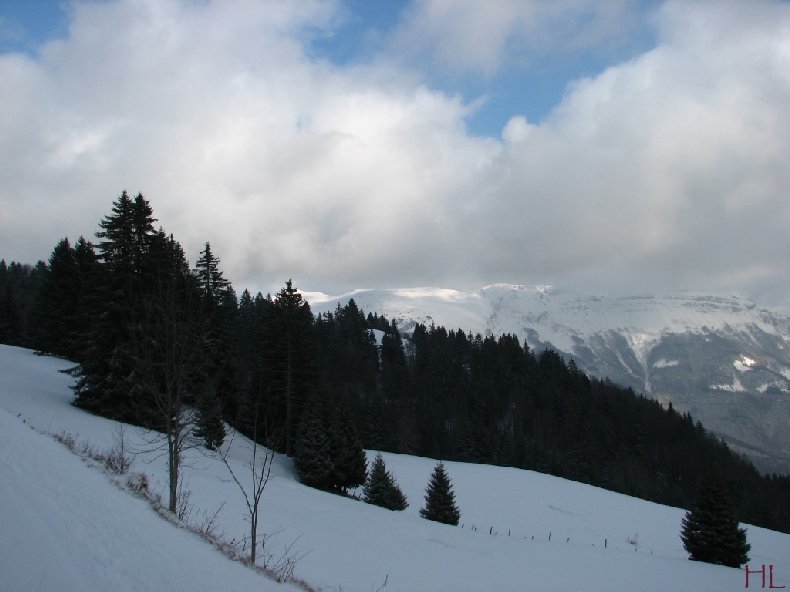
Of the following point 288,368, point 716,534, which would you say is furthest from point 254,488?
point 288,368

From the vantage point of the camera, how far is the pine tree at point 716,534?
28719 mm

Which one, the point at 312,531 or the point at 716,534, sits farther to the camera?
the point at 716,534

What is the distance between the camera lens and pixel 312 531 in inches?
749

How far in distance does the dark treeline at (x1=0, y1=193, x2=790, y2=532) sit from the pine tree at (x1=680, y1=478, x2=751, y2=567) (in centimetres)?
332

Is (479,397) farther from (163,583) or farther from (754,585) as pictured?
(163,583)

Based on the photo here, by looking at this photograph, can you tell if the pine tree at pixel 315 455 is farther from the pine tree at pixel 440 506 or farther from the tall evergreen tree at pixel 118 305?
the tall evergreen tree at pixel 118 305

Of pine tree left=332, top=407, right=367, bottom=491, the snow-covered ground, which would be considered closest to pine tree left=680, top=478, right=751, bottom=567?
the snow-covered ground

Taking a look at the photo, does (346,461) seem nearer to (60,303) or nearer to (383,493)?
(383,493)

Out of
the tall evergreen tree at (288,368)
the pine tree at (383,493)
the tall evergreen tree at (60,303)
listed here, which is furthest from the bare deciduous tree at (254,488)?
the tall evergreen tree at (60,303)

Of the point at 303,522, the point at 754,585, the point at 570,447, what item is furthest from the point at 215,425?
the point at 570,447

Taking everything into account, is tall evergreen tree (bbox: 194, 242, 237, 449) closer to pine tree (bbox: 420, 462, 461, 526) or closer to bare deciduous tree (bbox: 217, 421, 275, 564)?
bare deciduous tree (bbox: 217, 421, 275, 564)

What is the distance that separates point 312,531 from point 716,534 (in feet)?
78.3

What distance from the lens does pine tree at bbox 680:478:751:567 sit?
94.2ft

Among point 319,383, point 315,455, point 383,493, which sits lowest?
point 383,493
